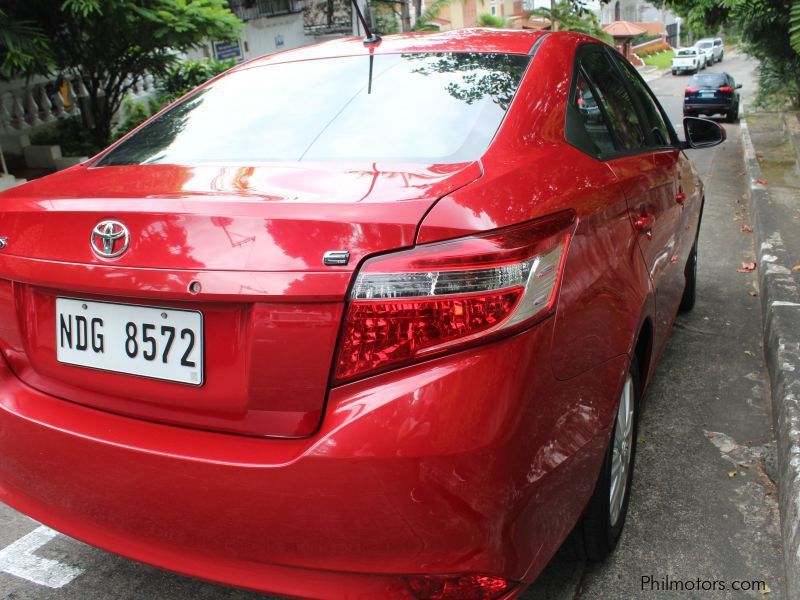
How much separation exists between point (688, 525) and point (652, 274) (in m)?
0.85

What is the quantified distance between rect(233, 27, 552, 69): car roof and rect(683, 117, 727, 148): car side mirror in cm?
119

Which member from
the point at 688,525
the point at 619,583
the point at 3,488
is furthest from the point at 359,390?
the point at 688,525

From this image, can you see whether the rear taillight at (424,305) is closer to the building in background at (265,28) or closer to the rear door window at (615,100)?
the rear door window at (615,100)

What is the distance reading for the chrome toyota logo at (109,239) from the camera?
1.62m

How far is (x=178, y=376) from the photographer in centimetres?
163

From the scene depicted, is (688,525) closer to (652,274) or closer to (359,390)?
(652,274)

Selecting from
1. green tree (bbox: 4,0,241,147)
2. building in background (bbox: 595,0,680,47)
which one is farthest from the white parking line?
building in background (bbox: 595,0,680,47)

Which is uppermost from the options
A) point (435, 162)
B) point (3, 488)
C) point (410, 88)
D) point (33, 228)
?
point (410, 88)

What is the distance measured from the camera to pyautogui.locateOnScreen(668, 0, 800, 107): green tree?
1063 centimetres

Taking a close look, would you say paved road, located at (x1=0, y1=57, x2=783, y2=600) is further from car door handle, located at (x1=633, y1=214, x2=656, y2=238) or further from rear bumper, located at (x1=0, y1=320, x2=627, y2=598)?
car door handle, located at (x1=633, y1=214, x2=656, y2=238)

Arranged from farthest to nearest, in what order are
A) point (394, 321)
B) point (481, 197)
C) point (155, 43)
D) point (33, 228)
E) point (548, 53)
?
point (155, 43) < point (548, 53) < point (33, 228) < point (481, 197) < point (394, 321)
